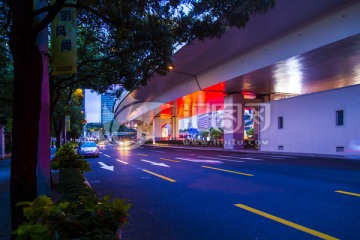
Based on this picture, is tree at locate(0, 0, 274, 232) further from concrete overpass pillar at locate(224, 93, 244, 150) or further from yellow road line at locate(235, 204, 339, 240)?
concrete overpass pillar at locate(224, 93, 244, 150)

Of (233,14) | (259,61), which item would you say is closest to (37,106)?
(233,14)

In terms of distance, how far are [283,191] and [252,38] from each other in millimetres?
12383

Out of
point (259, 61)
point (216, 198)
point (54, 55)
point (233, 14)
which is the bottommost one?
point (216, 198)

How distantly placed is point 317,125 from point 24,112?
2382 cm

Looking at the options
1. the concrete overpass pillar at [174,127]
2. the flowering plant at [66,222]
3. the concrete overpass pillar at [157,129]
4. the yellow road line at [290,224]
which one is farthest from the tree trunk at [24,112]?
the concrete overpass pillar at [157,129]

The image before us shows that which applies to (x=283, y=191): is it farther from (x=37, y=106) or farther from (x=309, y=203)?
(x=37, y=106)

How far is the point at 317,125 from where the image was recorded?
2341cm

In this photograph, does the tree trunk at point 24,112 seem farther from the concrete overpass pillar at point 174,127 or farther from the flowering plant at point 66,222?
the concrete overpass pillar at point 174,127

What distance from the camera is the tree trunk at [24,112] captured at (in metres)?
3.38

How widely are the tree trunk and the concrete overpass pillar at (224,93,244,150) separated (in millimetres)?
28857

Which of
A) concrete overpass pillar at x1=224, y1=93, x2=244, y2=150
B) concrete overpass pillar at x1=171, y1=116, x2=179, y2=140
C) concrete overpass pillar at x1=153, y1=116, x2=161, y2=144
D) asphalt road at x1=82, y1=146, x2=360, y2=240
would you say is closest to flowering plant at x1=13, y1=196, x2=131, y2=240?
asphalt road at x1=82, y1=146, x2=360, y2=240

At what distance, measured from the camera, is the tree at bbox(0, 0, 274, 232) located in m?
3.41

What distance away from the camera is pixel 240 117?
3209cm

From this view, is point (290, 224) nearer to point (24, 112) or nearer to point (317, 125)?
point (24, 112)
